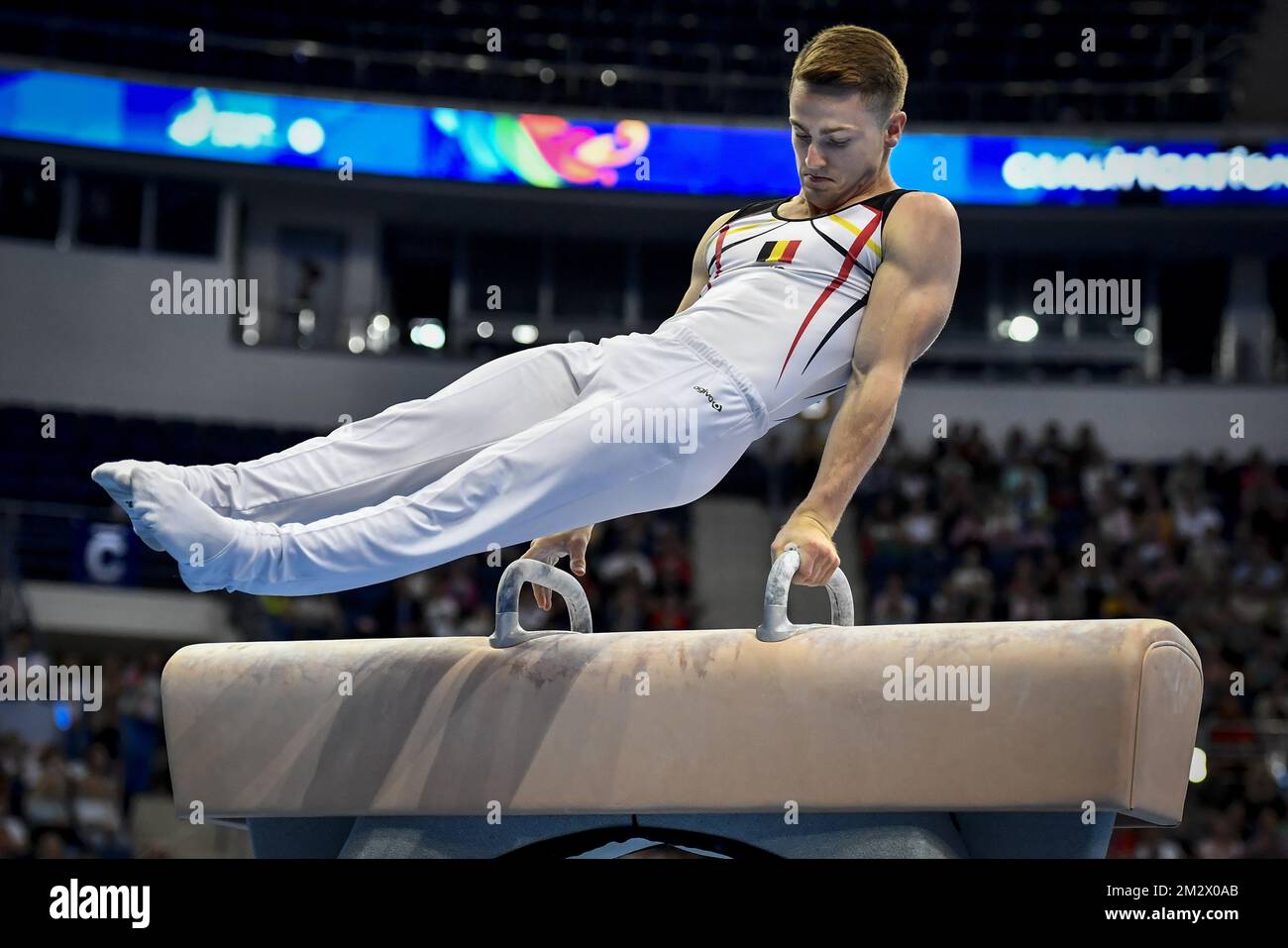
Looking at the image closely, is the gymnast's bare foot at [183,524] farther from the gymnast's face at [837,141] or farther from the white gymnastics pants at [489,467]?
the gymnast's face at [837,141]

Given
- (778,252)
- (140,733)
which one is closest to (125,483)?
(778,252)

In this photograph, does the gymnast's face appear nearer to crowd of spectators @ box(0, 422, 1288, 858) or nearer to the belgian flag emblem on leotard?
the belgian flag emblem on leotard

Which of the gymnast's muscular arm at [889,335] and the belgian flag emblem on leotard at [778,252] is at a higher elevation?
the belgian flag emblem on leotard at [778,252]

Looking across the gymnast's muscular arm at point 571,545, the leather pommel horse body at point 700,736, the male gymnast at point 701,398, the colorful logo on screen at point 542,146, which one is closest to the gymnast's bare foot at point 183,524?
the male gymnast at point 701,398

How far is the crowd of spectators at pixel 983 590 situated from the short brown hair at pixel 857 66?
669 centimetres

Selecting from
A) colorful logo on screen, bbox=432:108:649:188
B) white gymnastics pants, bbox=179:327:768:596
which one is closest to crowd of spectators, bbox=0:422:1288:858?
colorful logo on screen, bbox=432:108:649:188

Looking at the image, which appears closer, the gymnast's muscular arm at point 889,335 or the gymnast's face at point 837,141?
the gymnast's muscular arm at point 889,335

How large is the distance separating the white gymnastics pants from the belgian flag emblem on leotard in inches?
12.3

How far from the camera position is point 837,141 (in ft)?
10.7

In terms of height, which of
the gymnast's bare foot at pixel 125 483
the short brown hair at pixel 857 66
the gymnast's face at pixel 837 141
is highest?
the short brown hair at pixel 857 66

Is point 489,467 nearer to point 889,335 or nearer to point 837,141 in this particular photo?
point 889,335

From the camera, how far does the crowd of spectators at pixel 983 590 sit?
8.95 metres

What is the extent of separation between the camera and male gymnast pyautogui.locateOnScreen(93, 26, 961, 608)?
→ 290cm
